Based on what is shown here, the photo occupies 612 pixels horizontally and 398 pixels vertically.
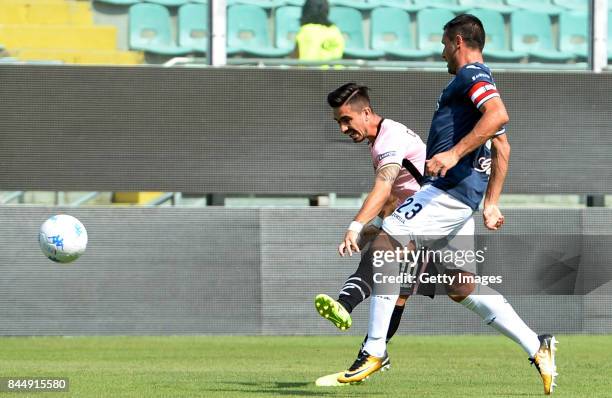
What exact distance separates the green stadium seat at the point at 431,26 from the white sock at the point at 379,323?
5.84 meters

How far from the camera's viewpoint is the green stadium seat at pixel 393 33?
509 inches

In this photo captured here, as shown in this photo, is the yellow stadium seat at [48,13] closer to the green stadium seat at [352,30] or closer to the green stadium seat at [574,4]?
the green stadium seat at [352,30]

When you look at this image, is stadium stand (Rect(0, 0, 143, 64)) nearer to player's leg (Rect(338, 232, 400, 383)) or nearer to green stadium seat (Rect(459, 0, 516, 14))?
green stadium seat (Rect(459, 0, 516, 14))

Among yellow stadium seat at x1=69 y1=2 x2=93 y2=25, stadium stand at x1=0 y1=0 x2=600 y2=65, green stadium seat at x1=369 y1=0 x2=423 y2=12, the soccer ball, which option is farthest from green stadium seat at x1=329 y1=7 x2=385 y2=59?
the soccer ball

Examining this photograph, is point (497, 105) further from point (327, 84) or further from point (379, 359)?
point (327, 84)

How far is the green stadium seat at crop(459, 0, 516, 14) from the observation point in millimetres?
13031

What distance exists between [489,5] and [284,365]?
507 centimetres

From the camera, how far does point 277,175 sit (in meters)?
12.8

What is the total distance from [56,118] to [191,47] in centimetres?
155

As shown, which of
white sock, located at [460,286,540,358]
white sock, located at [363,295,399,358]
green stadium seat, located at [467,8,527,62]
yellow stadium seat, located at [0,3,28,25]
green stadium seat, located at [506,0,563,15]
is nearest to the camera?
white sock, located at [460,286,540,358]

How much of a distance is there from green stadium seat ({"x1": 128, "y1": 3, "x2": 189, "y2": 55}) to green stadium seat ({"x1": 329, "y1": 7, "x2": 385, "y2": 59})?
1.59 metres

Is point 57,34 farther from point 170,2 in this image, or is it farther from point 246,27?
point 246,27

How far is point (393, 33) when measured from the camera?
13.0 meters

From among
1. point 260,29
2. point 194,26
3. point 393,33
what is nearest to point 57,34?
point 194,26
